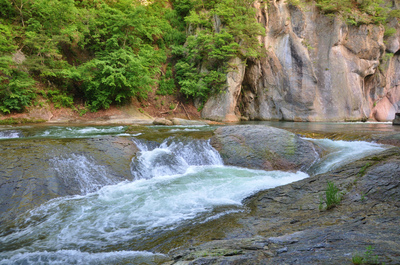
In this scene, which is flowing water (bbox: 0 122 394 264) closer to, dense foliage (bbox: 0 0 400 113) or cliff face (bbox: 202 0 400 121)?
dense foliage (bbox: 0 0 400 113)

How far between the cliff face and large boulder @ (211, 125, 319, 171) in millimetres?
12402

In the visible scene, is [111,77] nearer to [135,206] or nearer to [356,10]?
[135,206]

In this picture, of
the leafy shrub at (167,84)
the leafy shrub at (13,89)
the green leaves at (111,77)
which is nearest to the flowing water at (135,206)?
the green leaves at (111,77)

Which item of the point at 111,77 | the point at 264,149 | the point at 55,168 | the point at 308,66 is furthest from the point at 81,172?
the point at 308,66

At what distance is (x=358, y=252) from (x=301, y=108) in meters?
21.6

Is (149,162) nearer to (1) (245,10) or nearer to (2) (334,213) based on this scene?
(2) (334,213)

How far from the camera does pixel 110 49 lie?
1731 centimetres

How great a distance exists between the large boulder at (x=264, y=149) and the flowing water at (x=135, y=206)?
38cm

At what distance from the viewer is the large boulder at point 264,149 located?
24.5ft

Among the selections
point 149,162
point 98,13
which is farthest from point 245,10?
point 149,162

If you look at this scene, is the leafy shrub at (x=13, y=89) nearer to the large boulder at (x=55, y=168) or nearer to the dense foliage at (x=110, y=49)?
the dense foliage at (x=110, y=49)

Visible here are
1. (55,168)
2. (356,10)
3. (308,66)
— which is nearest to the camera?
(55,168)

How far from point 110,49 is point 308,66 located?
692 inches

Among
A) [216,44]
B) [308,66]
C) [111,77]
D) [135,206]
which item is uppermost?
[216,44]
